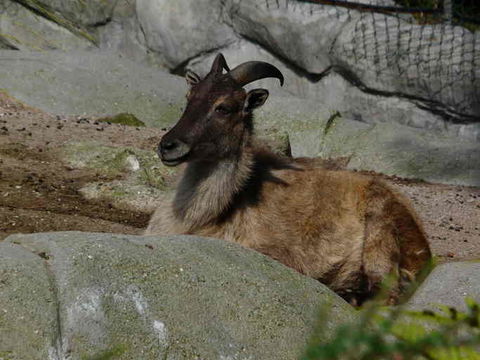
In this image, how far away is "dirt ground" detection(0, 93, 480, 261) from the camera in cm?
829

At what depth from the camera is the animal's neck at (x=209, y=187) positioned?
6.96 meters

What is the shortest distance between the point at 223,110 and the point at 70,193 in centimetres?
302

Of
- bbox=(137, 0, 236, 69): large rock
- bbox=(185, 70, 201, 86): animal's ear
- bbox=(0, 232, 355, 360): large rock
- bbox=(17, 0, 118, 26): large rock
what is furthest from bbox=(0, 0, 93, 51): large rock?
bbox=(0, 232, 355, 360): large rock

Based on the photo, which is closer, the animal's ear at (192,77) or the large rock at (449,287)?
the large rock at (449,287)

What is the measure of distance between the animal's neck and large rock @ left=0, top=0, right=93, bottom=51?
9579 mm

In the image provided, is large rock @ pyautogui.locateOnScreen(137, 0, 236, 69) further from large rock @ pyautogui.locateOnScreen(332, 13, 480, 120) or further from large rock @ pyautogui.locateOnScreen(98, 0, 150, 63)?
large rock @ pyautogui.locateOnScreen(332, 13, 480, 120)

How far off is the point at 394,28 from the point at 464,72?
1.41 metres

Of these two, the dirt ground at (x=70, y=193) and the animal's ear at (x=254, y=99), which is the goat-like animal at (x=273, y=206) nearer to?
the animal's ear at (x=254, y=99)

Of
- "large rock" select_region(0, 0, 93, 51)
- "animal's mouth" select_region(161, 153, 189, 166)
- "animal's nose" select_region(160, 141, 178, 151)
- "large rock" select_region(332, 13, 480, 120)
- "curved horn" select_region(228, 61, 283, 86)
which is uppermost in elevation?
"large rock" select_region(332, 13, 480, 120)

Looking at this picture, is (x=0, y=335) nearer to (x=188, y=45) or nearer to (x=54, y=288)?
(x=54, y=288)

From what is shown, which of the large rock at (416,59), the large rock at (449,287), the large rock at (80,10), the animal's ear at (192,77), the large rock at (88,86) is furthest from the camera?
the large rock at (80,10)

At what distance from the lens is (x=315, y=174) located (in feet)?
24.6

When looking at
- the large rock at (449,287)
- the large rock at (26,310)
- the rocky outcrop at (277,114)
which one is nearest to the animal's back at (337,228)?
the large rock at (449,287)

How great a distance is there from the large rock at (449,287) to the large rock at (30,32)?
1076 cm
